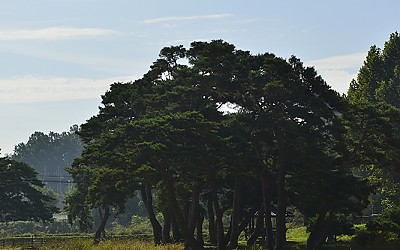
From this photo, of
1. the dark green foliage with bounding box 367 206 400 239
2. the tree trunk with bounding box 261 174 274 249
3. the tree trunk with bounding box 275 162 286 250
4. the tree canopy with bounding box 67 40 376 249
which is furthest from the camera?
the dark green foliage with bounding box 367 206 400 239

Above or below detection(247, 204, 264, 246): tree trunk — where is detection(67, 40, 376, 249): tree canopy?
above

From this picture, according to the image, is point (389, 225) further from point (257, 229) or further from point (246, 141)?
point (246, 141)

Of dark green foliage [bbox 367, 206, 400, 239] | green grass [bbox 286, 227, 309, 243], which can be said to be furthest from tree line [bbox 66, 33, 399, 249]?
green grass [bbox 286, 227, 309, 243]

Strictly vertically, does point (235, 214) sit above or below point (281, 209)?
below

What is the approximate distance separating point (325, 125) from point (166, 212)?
57.5 feet

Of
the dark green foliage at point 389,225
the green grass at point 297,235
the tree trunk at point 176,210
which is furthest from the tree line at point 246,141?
the green grass at point 297,235

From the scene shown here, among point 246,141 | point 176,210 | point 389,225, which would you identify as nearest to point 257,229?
point 176,210

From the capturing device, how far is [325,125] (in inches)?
1820

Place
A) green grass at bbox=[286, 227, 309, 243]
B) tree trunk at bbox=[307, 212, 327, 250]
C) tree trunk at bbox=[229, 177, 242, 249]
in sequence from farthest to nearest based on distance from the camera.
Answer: green grass at bbox=[286, 227, 309, 243] → tree trunk at bbox=[229, 177, 242, 249] → tree trunk at bbox=[307, 212, 327, 250]

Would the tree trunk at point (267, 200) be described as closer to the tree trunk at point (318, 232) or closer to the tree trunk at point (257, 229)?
the tree trunk at point (318, 232)

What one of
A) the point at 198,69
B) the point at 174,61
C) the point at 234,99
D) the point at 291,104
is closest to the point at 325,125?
the point at 291,104

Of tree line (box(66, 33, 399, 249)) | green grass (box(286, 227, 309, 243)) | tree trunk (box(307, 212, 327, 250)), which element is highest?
tree line (box(66, 33, 399, 249))

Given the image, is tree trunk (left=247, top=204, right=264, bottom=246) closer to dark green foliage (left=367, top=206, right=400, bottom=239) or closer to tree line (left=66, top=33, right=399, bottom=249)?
tree line (left=66, top=33, right=399, bottom=249)

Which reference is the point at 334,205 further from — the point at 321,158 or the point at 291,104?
the point at 291,104
